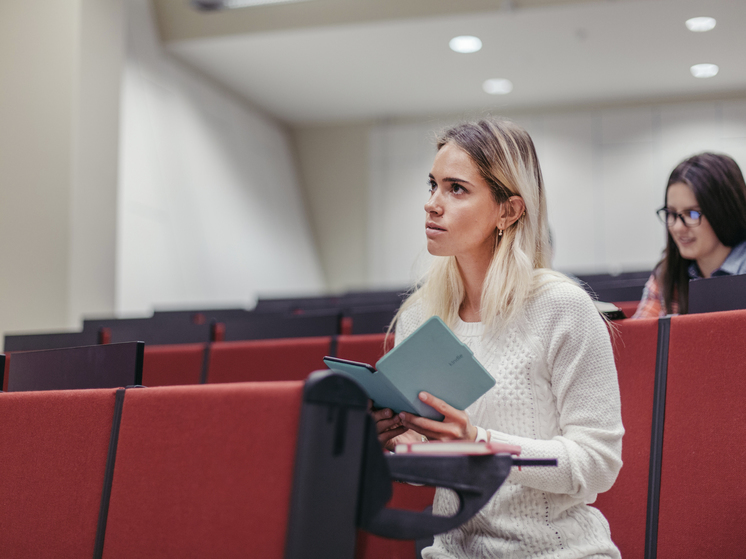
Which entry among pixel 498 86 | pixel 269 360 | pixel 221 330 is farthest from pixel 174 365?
pixel 498 86

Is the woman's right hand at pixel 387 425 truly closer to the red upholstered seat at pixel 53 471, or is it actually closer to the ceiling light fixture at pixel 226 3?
the red upholstered seat at pixel 53 471

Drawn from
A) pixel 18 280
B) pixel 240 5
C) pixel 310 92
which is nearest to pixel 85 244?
pixel 18 280

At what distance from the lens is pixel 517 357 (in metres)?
1.29

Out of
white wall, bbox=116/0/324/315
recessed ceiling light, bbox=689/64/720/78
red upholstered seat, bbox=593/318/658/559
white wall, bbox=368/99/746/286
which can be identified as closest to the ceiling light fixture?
white wall, bbox=116/0/324/315

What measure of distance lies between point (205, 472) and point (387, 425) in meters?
0.36

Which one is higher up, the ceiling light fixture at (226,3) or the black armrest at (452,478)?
the ceiling light fixture at (226,3)

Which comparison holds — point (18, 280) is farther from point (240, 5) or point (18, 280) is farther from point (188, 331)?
point (240, 5)

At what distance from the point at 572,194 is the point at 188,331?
5.83 meters

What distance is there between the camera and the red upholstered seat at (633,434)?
146 centimetres

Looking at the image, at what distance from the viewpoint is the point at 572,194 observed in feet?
25.1

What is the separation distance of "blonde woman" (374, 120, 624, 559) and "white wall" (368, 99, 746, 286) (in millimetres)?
6014

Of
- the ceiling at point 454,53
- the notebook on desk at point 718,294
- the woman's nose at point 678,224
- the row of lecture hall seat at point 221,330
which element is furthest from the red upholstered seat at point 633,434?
the ceiling at point 454,53

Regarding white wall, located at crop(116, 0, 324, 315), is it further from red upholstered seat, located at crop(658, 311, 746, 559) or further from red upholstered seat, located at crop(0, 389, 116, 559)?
red upholstered seat, located at crop(658, 311, 746, 559)

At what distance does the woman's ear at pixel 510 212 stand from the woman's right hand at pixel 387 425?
1.51 ft
